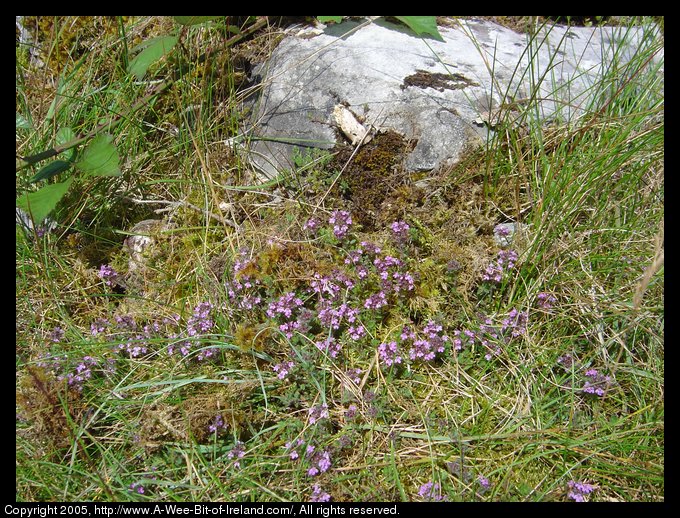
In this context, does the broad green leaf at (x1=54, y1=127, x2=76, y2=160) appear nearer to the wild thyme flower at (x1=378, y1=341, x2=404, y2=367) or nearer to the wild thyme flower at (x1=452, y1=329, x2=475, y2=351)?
the wild thyme flower at (x1=378, y1=341, x2=404, y2=367)

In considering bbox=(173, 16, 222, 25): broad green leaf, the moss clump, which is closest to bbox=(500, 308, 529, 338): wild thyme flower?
the moss clump

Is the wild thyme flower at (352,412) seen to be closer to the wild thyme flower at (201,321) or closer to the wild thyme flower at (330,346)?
the wild thyme flower at (330,346)

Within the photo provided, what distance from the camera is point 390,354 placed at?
2.88 meters

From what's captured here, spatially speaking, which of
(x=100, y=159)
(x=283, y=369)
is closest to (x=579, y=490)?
(x=283, y=369)

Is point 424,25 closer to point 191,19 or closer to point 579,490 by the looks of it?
point 191,19

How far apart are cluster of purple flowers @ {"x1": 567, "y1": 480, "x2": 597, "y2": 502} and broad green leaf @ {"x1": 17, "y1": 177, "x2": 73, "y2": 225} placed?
114 inches

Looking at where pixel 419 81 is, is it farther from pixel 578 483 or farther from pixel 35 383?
pixel 35 383

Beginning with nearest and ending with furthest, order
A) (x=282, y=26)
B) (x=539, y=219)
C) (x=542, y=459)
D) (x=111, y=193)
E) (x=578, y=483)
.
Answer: (x=578, y=483)
(x=542, y=459)
(x=539, y=219)
(x=111, y=193)
(x=282, y=26)

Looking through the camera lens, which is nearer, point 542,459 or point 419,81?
point 542,459

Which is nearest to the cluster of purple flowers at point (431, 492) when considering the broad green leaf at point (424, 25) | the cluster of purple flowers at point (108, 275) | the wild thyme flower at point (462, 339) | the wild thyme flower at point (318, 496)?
the wild thyme flower at point (318, 496)

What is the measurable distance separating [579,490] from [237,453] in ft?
5.13

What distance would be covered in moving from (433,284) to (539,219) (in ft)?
2.34
